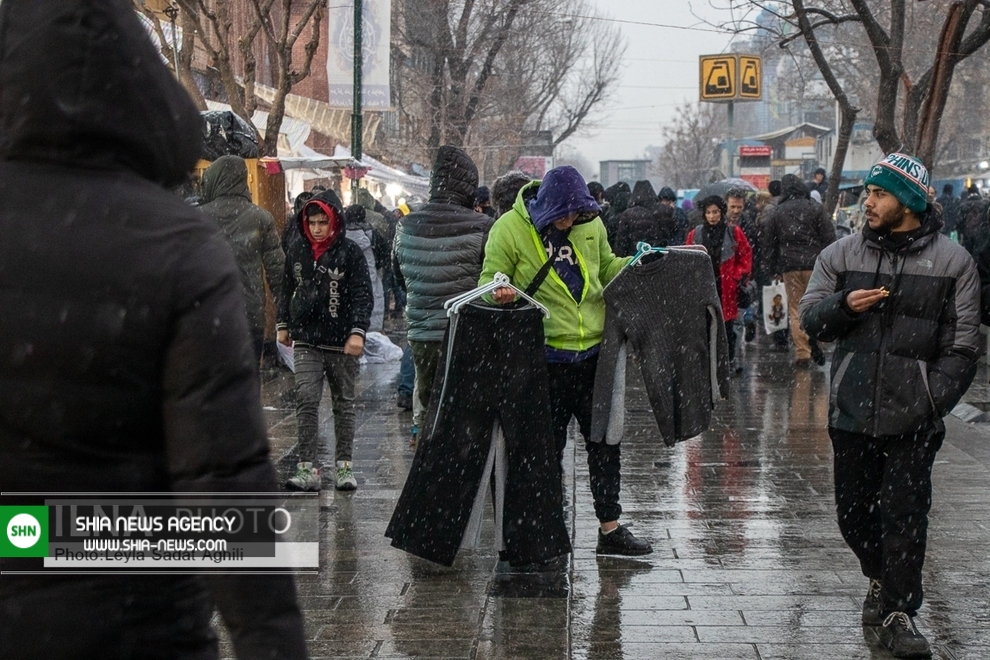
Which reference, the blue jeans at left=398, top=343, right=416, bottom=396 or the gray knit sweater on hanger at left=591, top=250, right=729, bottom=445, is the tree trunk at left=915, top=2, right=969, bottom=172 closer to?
the blue jeans at left=398, top=343, right=416, bottom=396

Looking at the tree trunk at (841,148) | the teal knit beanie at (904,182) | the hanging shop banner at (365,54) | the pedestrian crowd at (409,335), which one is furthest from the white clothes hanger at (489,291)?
the hanging shop banner at (365,54)

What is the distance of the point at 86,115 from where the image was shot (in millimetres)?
2020

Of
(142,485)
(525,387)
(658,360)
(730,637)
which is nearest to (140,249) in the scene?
(142,485)

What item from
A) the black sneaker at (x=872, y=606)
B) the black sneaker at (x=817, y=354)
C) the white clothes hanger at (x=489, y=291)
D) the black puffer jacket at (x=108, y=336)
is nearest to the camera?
the black puffer jacket at (x=108, y=336)

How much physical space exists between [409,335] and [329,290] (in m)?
0.72

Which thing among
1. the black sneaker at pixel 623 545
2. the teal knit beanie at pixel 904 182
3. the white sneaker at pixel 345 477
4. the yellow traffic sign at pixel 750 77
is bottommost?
the white sneaker at pixel 345 477

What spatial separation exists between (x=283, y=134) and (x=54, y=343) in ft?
77.8

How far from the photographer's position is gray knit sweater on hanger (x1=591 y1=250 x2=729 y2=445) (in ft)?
21.2

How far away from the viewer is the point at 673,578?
6.10 meters

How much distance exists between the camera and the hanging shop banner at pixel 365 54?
72.4 feet

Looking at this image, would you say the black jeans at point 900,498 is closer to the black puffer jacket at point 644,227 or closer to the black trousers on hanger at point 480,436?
the black trousers on hanger at point 480,436

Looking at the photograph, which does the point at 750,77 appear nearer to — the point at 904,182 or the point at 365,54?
the point at 365,54

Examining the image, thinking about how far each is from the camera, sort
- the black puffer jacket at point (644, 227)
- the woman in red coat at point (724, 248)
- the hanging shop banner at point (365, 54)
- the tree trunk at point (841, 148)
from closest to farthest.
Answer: the woman in red coat at point (724, 248) < the black puffer jacket at point (644, 227) < the tree trunk at point (841, 148) < the hanging shop banner at point (365, 54)

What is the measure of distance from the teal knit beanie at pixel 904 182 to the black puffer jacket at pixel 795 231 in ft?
28.0
